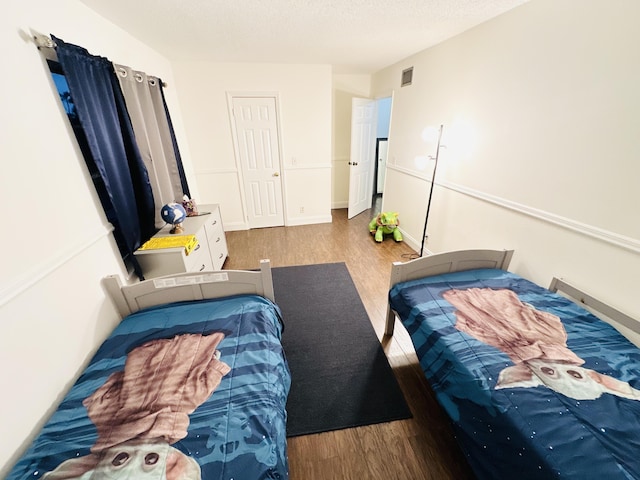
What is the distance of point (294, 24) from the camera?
7.07 ft

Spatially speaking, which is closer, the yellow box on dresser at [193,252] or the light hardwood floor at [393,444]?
the light hardwood floor at [393,444]

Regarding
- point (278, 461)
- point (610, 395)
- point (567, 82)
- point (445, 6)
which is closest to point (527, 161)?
point (567, 82)

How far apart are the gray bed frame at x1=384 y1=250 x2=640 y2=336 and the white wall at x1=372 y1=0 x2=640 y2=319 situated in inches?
3.4

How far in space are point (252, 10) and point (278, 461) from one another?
103 inches

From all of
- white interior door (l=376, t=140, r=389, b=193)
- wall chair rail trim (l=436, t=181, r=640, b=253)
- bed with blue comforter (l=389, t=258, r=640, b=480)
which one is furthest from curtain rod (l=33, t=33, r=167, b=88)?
white interior door (l=376, t=140, r=389, b=193)

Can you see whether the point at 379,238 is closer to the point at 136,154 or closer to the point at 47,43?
the point at 136,154

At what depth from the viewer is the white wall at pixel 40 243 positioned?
1.02 m

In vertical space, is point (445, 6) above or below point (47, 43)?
above

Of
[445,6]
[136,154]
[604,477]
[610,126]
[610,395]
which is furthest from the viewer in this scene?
[136,154]

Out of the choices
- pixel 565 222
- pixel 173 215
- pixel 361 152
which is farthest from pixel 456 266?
pixel 361 152

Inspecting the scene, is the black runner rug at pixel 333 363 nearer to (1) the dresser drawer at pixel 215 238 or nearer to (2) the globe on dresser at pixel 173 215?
(1) the dresser drawer at pixel 215 238

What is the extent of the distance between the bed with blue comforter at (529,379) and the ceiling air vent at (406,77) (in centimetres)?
278

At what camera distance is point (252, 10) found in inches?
74.3

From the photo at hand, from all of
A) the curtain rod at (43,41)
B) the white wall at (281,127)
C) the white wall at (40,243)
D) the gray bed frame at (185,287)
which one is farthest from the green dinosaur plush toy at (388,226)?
the curtain rod at (43,41)
